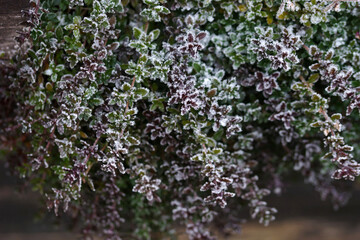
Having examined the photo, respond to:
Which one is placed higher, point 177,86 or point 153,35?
point 153,35

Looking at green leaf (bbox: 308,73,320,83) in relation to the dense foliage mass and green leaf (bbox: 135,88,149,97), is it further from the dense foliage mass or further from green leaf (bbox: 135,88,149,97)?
green leaf (bbox: 135,88,149,97)

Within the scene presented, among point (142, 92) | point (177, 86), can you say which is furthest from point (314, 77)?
point (142, 92)

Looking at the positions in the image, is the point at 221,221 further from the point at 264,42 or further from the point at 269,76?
the point at 264,42

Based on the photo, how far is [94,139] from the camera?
4.64ft

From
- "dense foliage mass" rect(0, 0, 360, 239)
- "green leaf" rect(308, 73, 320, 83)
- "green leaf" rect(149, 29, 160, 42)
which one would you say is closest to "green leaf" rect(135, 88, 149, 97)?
"dense foliage mass" rect(0, 0, 360, 239)

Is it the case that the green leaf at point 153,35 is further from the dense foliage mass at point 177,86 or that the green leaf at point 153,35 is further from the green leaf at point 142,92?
the green leaf at point 142,92

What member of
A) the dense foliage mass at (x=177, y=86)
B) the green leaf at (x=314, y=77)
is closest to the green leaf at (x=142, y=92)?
the dense foliage mass at (x=177, y=86)

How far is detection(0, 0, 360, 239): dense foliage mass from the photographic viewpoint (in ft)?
4.26

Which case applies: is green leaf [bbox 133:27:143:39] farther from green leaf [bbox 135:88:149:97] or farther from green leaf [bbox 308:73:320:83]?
green leaf [bbox 308:73:320:83]

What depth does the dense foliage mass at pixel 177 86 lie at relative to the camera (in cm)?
130

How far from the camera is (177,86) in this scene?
1.31 meters

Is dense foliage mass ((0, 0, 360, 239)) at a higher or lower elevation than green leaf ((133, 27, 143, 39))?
lower

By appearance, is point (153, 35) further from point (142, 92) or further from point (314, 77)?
point (314, 77)

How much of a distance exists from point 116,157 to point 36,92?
400mm
